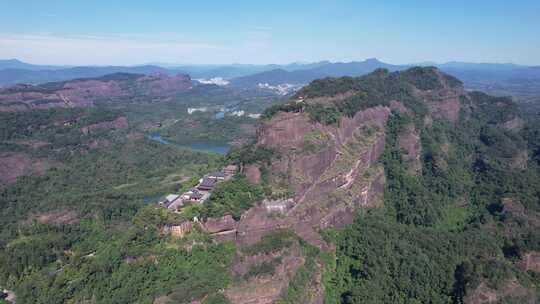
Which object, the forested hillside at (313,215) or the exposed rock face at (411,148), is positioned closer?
the forested hillside at (313,215)

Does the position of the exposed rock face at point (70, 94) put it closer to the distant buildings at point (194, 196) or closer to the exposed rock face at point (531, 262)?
the distant buildings at point (194, 196)

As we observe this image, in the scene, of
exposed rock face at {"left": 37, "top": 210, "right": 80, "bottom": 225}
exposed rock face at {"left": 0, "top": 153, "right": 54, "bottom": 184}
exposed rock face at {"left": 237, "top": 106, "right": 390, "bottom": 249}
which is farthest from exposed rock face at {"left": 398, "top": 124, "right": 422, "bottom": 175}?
exposed rock face at {"left": 0, "top": 153, "right": 54, "bottom": 184}

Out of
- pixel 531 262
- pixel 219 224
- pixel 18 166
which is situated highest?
pixel 219 224

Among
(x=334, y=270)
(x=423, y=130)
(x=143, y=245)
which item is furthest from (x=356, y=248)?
(x=423, y=130)

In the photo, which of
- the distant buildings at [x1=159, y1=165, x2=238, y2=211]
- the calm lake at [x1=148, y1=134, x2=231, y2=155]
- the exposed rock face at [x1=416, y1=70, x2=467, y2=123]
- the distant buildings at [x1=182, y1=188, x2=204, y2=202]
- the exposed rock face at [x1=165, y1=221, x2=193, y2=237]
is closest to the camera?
the exposed rock face at [x1=165, y1=221, x2=193, y2=237]

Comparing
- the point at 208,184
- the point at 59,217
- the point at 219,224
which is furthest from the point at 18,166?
the point at 219,224

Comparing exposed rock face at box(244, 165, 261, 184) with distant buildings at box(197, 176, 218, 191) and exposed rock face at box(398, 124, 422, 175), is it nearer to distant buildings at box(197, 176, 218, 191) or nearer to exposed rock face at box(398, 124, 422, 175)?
distant buildings at box(197, 176, 218, 191)

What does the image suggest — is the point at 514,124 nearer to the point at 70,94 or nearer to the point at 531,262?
the point at 531,262

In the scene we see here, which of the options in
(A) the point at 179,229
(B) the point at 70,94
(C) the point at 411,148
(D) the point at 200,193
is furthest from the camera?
(B) the point at 70,94

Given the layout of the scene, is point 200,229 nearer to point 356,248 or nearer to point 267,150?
point 267,150

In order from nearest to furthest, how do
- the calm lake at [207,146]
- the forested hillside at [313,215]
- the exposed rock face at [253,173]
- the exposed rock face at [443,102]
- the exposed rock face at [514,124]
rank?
the forested hillside at [313,215]
the exposed rock face at [253,173]
the exposed rock face at [443,102]
the exposed rock face at [514,124]
the calm lake at [207,146]

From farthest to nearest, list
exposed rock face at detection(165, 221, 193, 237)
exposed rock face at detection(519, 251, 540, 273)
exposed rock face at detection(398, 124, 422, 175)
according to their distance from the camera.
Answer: exposed rock face at detection(398, 124, 422, 175) → exposed rock face at detection(519, 251, 540, 273) → exposed rock face at detection(165, 221, 193, 237)

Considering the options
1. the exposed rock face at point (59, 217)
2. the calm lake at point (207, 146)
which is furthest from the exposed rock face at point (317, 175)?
the calm lake at point (207, 146)
